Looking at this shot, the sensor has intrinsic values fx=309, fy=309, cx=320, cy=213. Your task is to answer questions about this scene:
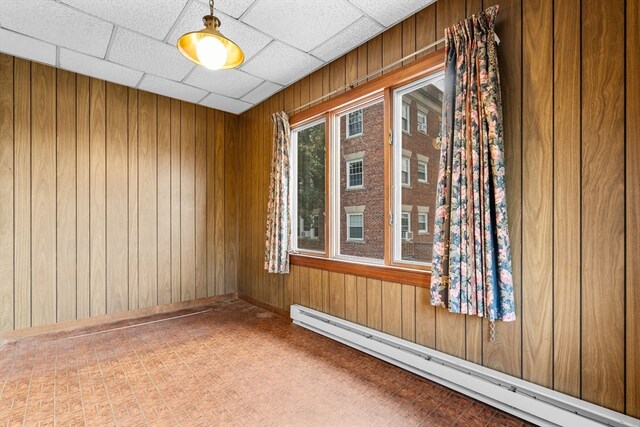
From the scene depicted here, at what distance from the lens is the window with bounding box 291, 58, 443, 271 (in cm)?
258

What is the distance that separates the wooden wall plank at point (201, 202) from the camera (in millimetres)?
4340

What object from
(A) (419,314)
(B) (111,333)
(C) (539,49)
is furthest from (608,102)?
(B) (111,333)

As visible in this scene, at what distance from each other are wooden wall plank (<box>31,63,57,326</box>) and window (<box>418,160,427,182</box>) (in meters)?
3.75

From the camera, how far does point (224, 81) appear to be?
3.56 metres

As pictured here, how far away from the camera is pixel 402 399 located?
6.68ft

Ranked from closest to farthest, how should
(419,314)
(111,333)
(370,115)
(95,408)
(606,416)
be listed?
1. (606,416)
2. (95,408)
3. (419,314)
4. (370,115)
5. (111,333)

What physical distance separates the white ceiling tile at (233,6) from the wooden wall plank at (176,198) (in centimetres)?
215

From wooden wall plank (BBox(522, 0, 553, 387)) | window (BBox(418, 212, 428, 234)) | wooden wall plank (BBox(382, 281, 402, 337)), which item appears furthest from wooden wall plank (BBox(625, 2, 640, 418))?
wooden wall plank (BBox(382, 281, 402, 337))

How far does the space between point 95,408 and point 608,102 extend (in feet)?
11.3

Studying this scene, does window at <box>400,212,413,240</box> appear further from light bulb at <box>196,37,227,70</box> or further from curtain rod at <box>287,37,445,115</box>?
light bulb at <box>196,37,227,70</box>

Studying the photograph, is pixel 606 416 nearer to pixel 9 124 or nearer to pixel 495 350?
pixel 495 350

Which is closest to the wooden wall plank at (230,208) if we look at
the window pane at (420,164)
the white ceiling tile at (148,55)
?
the white ceiling tile at (148,55)

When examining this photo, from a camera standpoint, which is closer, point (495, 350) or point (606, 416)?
point (606, 416)

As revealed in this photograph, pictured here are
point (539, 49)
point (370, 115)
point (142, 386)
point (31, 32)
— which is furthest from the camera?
point (370, 115)
